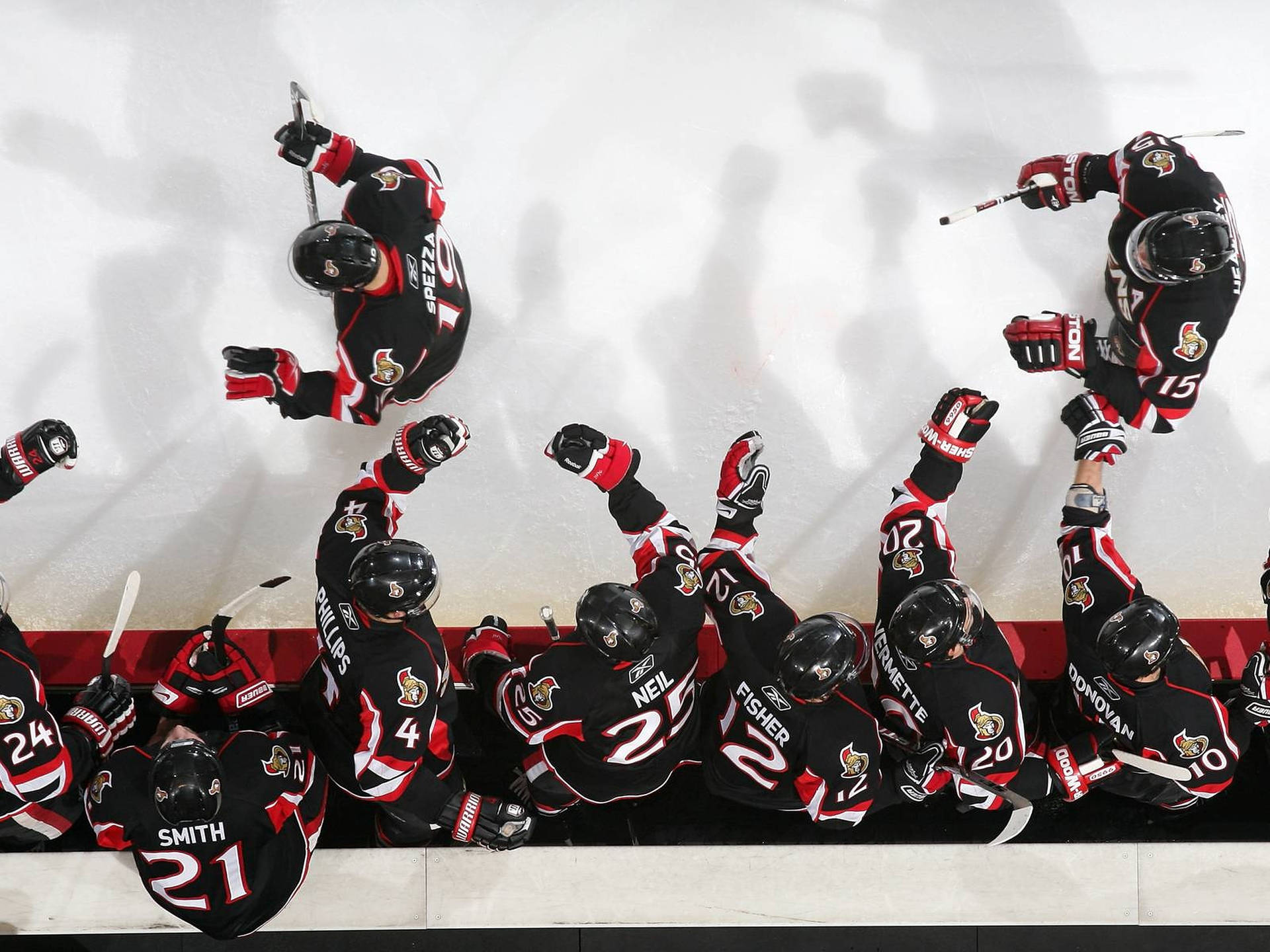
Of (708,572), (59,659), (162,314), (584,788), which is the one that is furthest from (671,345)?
(59,659)

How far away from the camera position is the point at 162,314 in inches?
156

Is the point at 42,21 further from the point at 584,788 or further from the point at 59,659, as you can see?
the point at 584,788

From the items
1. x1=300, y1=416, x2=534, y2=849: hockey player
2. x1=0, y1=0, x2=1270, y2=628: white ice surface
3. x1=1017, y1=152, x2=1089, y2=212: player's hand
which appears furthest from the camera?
x1=0, y1=0, x2=1270, y2=628: white ice surface

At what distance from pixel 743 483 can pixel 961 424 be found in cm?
80

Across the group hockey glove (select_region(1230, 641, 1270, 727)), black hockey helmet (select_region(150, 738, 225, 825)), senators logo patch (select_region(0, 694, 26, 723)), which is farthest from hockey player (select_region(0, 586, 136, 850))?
hockey glove (select_region(1230, 641, 1270, 727))

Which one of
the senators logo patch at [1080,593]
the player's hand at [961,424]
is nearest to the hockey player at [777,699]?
the player's hand at [961,424]

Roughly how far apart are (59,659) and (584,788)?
2.10 m

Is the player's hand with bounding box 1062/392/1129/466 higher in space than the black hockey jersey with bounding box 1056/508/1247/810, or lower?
higher

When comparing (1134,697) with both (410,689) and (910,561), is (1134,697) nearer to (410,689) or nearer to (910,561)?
(910,561)

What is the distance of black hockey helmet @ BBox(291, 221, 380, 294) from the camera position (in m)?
3.07

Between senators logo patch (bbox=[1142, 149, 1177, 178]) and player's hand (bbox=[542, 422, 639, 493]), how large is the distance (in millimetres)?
2029

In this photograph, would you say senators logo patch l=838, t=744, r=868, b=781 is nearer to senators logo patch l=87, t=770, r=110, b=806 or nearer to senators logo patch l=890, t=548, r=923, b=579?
senators logo patch l=890, t=548, r=923, b=579

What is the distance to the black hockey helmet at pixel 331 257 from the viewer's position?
3.07 meters

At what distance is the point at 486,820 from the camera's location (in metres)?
3.50
